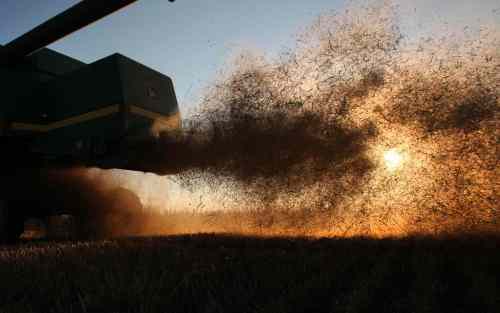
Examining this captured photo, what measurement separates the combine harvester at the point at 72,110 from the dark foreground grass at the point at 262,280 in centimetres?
237

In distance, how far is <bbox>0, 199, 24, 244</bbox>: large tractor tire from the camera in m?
6.98

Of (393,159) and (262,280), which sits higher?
(393,159)

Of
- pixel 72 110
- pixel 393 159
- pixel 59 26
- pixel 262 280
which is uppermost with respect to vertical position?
pixel 59 26

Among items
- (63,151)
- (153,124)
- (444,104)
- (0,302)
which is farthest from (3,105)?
(444,104)

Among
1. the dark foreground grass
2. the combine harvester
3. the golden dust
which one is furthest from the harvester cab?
the golden dust

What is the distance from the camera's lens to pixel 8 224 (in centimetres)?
706

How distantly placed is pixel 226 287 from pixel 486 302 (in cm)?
148

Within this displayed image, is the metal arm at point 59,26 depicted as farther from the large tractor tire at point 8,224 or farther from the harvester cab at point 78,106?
the large tractor tire at point 8,224

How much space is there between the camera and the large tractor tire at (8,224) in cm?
698

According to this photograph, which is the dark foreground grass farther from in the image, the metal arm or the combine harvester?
the metal arm

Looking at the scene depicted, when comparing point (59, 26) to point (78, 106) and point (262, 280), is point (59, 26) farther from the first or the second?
point (262, 280)

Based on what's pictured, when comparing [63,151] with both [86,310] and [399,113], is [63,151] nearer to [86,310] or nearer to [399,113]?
[86,310]

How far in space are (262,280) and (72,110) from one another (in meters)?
5.07

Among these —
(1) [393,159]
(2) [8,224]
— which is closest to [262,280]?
(1) [393,159]
